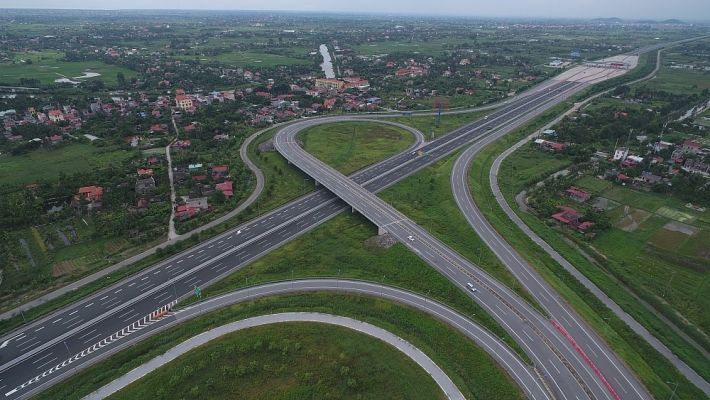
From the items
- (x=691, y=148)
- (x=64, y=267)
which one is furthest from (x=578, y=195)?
(x=64, y=267)

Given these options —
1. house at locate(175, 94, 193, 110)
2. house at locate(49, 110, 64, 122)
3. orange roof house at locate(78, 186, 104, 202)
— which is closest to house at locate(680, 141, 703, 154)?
orange roof house at locate(78, 186, 104, 202)

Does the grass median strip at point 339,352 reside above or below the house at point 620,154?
below

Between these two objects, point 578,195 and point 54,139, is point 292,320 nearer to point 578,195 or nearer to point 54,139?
point 578,195

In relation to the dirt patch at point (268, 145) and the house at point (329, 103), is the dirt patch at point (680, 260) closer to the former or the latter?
the dirt patch at point (268, 145)

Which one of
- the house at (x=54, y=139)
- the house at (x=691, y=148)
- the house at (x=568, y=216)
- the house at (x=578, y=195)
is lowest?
the house at (x=568, y=216)

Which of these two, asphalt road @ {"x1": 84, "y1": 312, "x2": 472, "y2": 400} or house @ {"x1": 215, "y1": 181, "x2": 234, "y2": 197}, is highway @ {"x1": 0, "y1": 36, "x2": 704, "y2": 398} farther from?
house @ {"x1": 215, "y1": 181, "x2": 234, "y2": 197}

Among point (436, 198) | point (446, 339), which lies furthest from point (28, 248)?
point (436, 198)

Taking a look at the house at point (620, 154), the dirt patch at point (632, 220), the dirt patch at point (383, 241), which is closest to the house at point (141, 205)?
the dirt patch at point (383, 241)
